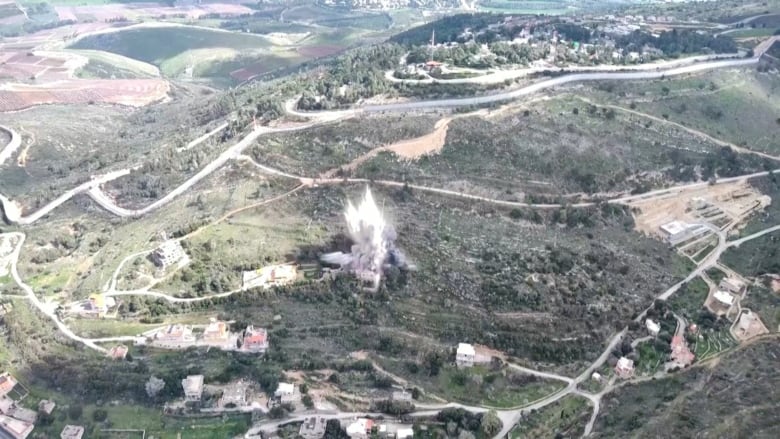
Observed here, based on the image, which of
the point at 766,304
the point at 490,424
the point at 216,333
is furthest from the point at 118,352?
the point at 766,304

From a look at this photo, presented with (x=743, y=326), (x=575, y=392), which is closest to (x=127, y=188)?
(x=575, y=392)

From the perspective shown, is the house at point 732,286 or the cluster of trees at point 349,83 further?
the cluster of trees at point 349,83

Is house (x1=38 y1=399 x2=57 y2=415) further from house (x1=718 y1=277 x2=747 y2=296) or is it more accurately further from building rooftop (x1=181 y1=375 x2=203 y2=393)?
house (x1=718 y1=277 x2=747 y2=296)

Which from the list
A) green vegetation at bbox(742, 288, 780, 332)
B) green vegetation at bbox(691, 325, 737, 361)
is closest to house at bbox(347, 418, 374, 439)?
green vegetation at bbox(691, 325, 737, 361)

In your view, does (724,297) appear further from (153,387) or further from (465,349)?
(153,387)

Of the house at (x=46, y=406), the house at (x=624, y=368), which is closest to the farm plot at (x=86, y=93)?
the house at (x=46, y=406)

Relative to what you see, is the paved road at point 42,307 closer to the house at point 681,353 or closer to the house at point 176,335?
the house at point 176,335

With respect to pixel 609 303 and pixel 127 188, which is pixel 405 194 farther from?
pixel 127 188
